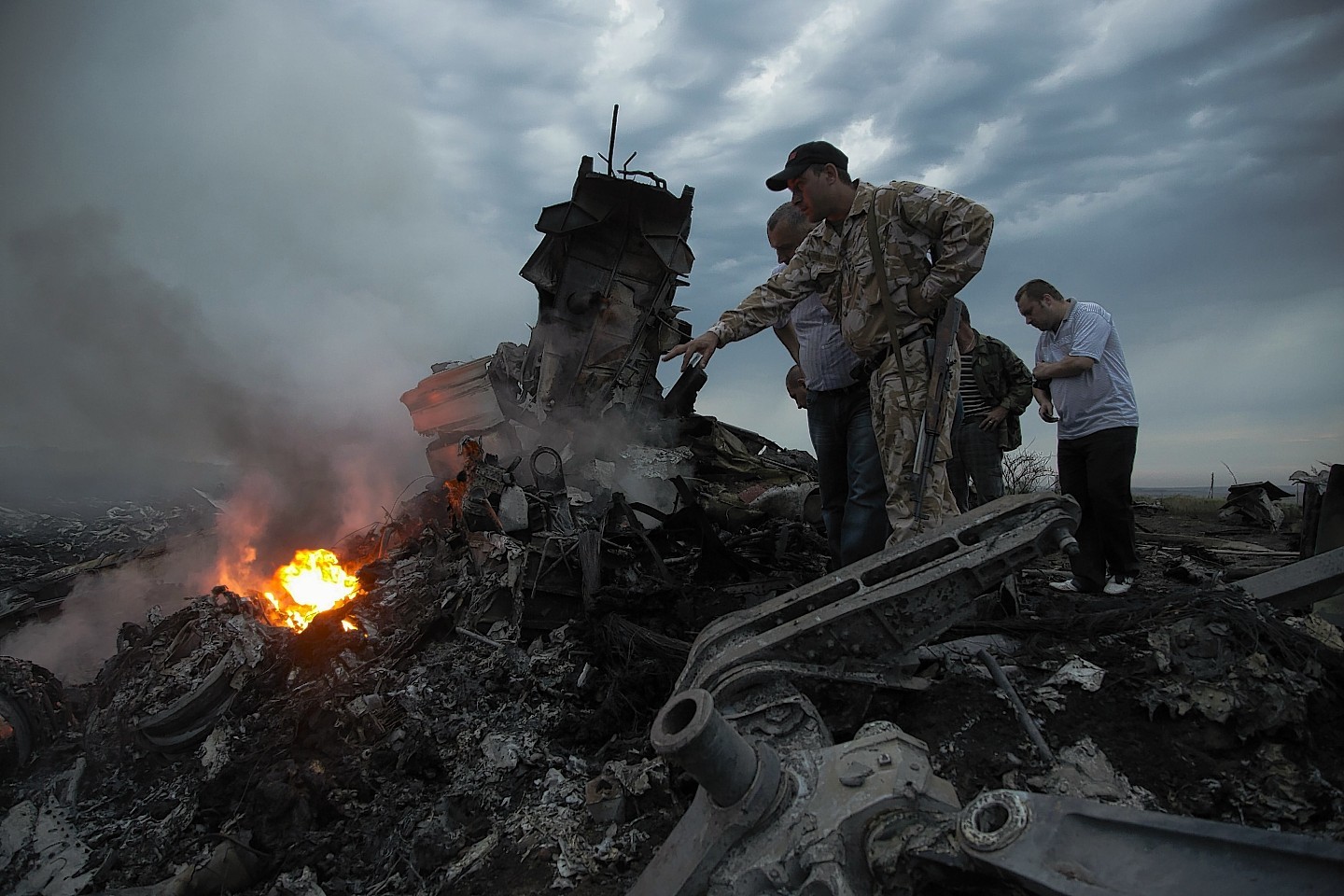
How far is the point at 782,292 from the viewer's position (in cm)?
325

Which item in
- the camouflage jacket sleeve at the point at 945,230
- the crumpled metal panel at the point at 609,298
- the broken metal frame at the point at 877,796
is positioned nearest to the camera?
the broken metal frame at the point at 877,796

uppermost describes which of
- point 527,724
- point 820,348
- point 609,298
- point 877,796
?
point 609,298

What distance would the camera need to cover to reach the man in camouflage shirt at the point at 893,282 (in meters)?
2.80

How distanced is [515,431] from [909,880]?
740 centimetres

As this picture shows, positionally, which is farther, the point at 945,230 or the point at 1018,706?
the point at 945,230

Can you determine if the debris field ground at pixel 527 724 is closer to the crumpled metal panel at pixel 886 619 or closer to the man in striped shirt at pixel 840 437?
the crumpled metal panel at pixel 886 619

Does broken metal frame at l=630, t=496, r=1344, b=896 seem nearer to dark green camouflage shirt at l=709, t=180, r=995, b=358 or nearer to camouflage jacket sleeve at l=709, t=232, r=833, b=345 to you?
dark green camouflage shirt at l=709, t=180, r=995, b=358

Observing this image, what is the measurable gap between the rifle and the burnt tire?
5.27m

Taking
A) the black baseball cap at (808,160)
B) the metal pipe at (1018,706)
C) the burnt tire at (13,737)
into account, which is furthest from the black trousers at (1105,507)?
the burnt tire at (13,737)

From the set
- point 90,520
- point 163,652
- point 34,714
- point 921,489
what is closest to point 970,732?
point 921,489

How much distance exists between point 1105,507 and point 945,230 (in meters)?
1.77

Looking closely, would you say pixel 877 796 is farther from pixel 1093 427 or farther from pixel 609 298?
pixel 609 298

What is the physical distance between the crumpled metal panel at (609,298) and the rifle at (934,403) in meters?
5.43

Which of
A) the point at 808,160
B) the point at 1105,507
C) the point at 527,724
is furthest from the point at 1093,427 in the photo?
the point at 527,724
